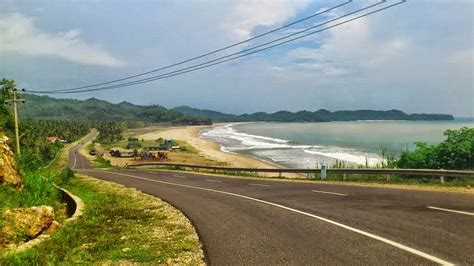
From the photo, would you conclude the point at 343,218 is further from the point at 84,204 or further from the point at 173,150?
the point at 173,150

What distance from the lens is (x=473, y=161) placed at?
20609mm

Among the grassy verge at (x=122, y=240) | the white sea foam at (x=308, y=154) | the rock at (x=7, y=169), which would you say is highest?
the rock at (x=7, y=169)

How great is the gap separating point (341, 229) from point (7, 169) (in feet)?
43.7

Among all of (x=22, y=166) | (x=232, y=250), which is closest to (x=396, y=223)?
(x=232, y=250)

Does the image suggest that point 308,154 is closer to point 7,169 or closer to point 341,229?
point 7,169

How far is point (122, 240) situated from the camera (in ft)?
31.4

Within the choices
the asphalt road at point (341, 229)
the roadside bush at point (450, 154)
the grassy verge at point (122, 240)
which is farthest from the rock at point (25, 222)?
the roadside bush at point (450, 154)

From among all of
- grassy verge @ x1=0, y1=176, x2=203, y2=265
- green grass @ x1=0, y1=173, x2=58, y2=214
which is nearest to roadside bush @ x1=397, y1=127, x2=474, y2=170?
grassy verge @ x1=0, y1=176, x2=203, y2=265

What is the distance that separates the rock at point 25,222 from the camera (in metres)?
10.1

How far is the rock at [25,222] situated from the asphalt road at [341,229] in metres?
4.41

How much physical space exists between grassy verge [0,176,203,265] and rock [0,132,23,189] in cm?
347

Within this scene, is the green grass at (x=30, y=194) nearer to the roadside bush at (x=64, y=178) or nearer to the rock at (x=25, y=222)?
the rock at (x=25, y=222)

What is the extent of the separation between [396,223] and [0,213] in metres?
10.7

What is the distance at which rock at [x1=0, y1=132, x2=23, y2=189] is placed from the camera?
14.9 m
